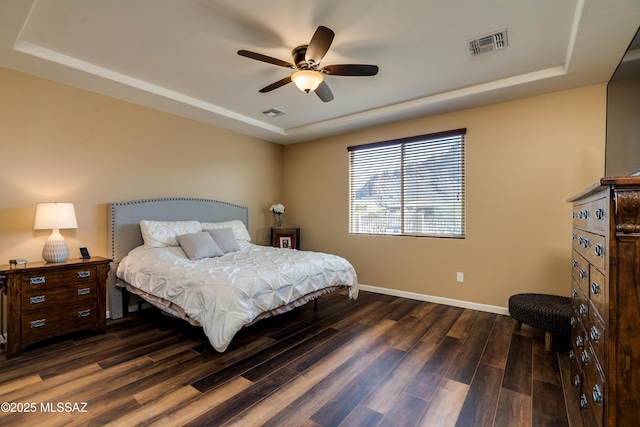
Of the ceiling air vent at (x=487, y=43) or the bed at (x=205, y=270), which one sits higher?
the ceiling air vent at (x=487, y=43)

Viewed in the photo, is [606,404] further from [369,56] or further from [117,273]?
[117,273]

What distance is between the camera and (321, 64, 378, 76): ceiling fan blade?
2.38 metres

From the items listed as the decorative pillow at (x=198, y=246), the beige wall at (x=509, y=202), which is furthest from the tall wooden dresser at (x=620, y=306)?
the decorative pillow at (x=198, y=246)

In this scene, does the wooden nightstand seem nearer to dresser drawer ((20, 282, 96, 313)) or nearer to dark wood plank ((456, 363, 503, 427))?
dresser drawer ((20, 282, 96, 313))

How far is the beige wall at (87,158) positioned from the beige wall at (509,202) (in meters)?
2.58

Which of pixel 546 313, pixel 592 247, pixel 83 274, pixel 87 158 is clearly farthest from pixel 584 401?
pixel 87 158

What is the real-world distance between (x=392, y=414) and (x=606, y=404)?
41.7 inches

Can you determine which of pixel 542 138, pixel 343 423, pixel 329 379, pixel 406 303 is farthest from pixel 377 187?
pixel 343 423

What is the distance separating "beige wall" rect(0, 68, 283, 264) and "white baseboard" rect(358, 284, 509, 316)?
2757mm

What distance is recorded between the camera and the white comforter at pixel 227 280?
2254 mm

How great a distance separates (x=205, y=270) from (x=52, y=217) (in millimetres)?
1502

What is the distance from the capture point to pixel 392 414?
5.88 ft

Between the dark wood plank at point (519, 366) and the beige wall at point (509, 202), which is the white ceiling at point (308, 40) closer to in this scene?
the beige wall at point (509, 202)

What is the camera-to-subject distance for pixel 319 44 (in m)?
2.12
